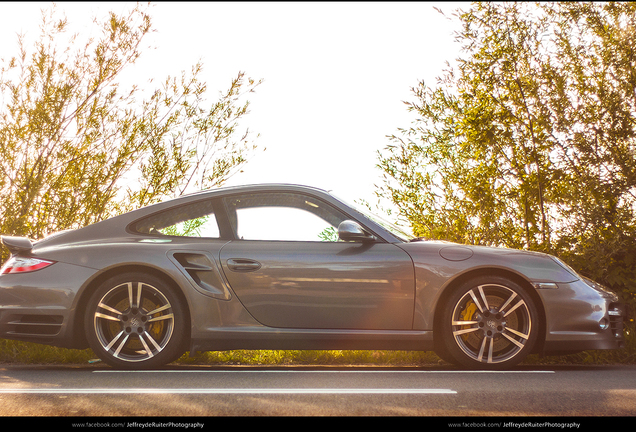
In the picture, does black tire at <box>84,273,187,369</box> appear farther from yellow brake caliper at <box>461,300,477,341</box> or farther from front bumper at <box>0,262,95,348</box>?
yellow brake caliper at <box>461,300,477,341</box>

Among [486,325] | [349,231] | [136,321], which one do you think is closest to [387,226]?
[349,231]

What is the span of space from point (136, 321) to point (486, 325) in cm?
274

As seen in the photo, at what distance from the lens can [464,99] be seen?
24.2 ft

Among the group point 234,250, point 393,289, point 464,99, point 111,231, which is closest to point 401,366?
point 393,289

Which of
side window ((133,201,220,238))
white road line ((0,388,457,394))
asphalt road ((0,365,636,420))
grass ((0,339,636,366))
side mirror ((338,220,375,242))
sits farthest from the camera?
grass ((0,339,636,366))

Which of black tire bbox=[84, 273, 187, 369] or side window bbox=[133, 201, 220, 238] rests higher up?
side window bbox=[133, 201, 220, 238]

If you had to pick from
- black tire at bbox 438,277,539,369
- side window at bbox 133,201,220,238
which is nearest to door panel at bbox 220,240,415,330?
black tire at bbox 438,277,539,369

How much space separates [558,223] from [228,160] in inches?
160

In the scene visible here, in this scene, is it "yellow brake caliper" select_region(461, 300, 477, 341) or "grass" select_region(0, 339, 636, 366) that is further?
"grass" select_region(0, 339, 636, 366)

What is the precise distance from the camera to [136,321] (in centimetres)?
498

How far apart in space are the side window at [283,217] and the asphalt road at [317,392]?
3.59 feet

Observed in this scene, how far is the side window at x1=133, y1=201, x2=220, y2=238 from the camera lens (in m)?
5.26

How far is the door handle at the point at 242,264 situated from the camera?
4.98 metres

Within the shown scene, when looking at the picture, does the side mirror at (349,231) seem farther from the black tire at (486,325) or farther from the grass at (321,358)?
the grass at (321,358)
